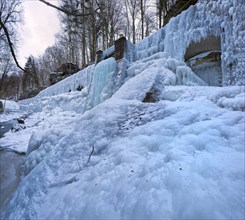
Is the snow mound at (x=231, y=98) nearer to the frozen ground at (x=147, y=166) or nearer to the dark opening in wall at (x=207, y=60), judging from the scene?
the frozen ground at (x=147, y=166)

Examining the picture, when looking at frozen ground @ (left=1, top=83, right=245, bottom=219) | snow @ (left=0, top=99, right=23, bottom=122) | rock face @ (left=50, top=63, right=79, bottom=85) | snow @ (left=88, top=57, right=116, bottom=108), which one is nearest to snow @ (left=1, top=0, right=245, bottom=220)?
frozen ground @ (left=1, top=83, right=245, bottom=219)

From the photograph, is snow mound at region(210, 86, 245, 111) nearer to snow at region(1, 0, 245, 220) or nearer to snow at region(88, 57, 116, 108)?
snow at region(1, 0, 245, 220)

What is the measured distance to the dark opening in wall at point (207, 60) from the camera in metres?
4.96

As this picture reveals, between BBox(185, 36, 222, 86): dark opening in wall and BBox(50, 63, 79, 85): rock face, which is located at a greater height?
BBox(50, 63, 79, 85): rock face

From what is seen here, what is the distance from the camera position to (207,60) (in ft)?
17.1

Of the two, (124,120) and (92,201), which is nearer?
(92,201)

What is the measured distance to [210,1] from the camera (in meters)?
4.48

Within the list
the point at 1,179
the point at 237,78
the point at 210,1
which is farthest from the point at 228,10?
the point at 1,179

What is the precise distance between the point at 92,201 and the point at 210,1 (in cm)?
509

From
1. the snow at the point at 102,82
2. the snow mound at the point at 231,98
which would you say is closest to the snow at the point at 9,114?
the snow at the point at 102,82

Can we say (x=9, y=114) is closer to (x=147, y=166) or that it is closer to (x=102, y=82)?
(x=102, y=82)

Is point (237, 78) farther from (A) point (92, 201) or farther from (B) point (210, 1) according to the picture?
(A) point (92, 201)

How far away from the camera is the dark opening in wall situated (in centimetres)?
496

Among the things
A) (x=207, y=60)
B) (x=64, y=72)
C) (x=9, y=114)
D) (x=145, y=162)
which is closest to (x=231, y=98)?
(x=145, y=162)
